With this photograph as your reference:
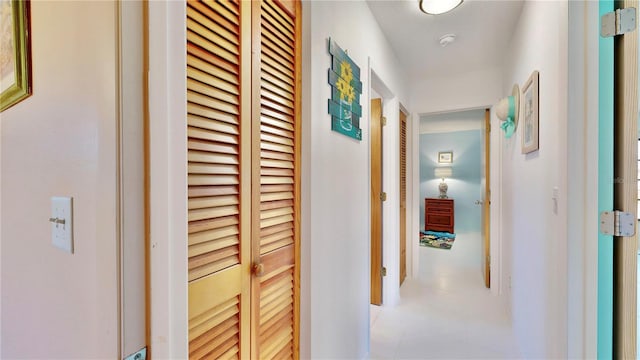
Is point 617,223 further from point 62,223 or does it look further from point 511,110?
point 62,223

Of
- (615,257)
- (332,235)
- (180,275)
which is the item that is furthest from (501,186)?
(180,275)

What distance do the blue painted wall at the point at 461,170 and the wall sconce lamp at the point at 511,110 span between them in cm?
418

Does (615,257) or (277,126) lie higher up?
(277,126)

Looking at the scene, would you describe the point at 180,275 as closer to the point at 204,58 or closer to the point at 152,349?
the point at 152,349

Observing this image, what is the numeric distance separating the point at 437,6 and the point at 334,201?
1.42 m

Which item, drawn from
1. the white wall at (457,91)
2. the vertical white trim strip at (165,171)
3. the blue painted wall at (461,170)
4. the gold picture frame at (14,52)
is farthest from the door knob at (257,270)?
the blue painted wall at (461,170)

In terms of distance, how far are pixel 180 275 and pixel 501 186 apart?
322cm

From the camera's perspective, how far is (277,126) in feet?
3.65

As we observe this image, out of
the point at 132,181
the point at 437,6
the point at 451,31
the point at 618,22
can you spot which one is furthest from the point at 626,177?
the point at 451,31

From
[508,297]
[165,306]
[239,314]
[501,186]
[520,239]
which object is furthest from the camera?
[501,186]

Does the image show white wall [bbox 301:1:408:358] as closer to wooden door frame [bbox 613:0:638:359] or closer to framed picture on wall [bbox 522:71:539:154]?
framed picture on wall [bbox 522:71:539:154]

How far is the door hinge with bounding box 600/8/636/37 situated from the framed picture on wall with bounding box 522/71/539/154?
0.52 meters

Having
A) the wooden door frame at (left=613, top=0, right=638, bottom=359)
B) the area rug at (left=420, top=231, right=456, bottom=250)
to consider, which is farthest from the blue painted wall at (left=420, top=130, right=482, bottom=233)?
the wooden door frame at (left=613, top=0, right=638, bottom=359)

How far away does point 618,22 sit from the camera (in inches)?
42.5
